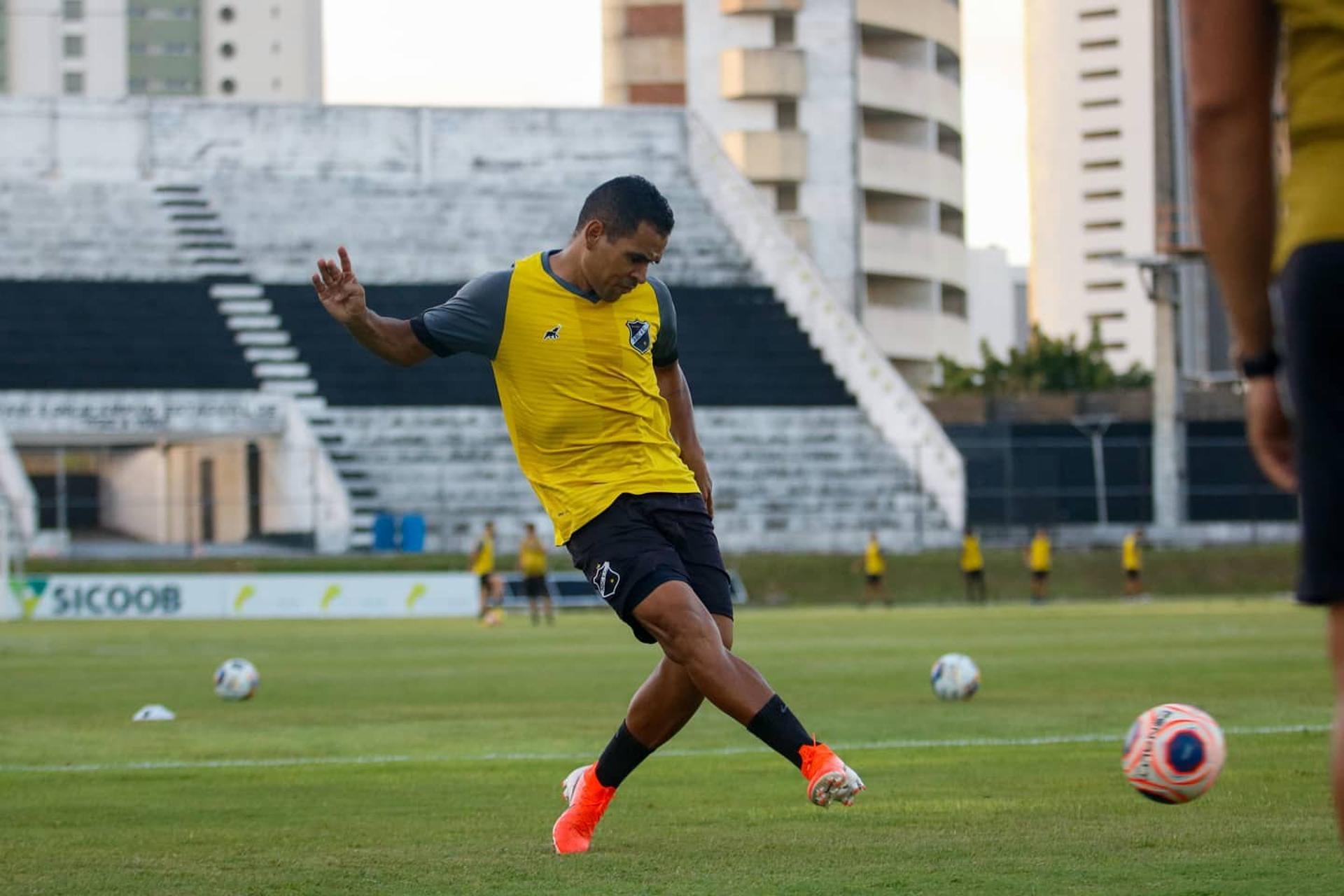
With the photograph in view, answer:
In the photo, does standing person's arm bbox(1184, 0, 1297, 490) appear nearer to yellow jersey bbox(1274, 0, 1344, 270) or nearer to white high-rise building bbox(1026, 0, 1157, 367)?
yellow jersey bbox(1274, 0, 1344, 270)

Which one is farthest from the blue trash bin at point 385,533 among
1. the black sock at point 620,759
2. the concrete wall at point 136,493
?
the black sock at point 620,759

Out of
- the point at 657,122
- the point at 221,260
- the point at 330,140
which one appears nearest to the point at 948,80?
the point at 657,122

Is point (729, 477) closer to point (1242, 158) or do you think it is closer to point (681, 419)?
point (681, 419)

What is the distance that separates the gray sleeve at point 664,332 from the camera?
7.10 m

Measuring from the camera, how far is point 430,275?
53.5m

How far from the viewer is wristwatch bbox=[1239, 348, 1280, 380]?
3182mm

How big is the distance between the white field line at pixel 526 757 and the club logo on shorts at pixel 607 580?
3.94m

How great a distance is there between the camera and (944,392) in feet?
261

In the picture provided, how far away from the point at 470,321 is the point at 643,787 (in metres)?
3.02

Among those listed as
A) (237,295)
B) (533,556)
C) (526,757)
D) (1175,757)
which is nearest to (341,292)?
(1175,757)

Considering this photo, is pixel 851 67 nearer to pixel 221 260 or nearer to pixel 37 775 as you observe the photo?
pixel 221 260

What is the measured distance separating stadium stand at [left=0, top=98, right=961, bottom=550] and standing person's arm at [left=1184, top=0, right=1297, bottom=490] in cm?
3948

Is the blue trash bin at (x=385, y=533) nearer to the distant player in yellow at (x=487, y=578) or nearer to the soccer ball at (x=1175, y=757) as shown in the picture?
the distant player in yellow at (x=487, y=578)

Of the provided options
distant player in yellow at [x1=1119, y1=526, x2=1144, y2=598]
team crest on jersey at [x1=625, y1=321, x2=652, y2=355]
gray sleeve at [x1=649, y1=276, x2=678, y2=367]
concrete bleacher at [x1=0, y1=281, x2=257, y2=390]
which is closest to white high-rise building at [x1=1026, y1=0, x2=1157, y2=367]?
distant player in yellow at [x1=1119, y1=526, x2=1144, y2=598]
